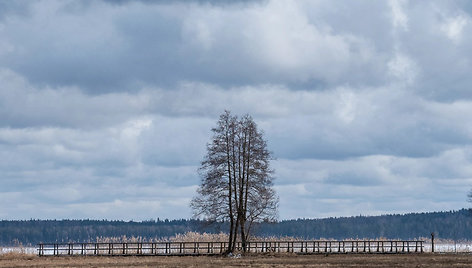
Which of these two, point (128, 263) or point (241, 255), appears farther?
point (241, 255)

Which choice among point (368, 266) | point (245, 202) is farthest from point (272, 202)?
point (368, 266)

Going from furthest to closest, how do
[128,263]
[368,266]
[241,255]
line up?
1. [241,255]
2. [128,263]
3. [368,266]

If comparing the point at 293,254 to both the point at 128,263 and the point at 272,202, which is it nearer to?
the point at 272,202

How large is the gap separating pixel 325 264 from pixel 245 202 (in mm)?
19301

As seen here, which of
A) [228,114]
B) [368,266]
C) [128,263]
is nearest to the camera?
[368,266]

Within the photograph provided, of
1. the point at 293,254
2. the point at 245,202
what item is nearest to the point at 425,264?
the point at 293,254

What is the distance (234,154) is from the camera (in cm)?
7188

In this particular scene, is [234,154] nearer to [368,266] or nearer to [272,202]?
[272,202]

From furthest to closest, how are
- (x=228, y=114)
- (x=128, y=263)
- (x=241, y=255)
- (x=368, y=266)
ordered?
(x=228, y=114)
(x=241, y=255)
(x=128, y=263)
(x=368, y=266)

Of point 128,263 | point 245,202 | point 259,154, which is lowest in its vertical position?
point 128,263

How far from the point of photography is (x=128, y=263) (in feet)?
187

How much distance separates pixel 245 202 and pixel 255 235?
547 centimetres

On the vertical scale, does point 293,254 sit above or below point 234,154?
below

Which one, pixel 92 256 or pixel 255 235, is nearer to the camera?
pixel 92 256
